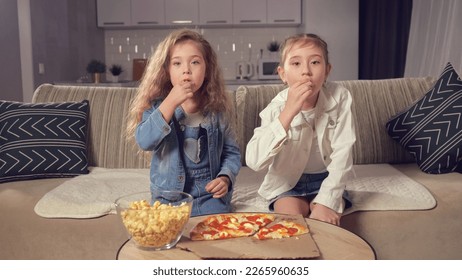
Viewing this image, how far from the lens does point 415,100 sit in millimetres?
1776

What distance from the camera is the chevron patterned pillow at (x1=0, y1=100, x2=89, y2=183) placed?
1546 mm

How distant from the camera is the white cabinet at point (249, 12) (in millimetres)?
4129

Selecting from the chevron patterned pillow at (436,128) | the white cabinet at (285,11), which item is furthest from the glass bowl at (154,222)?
the white cabinet at (285,11)

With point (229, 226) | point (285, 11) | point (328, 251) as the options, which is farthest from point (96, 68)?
point (328, 251)

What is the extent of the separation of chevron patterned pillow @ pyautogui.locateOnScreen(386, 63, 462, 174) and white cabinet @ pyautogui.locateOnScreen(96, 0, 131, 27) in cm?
309

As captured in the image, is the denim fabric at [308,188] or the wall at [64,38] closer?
the denim fabric at [308,188]

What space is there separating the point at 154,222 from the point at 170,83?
602 millimetres

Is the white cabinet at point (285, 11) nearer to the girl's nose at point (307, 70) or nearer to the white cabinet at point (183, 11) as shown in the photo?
the white cabinet at point (183, 11)

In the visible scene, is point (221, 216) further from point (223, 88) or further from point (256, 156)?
point (223, 88)

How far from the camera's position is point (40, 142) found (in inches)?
62.1

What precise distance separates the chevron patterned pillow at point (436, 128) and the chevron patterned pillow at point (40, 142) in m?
1.08

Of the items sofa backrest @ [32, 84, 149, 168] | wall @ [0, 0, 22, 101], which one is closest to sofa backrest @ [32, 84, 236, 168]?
sofa backrest @ [32, 84, 149, 168]

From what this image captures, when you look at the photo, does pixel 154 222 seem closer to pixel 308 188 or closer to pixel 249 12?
pixel 308 188
